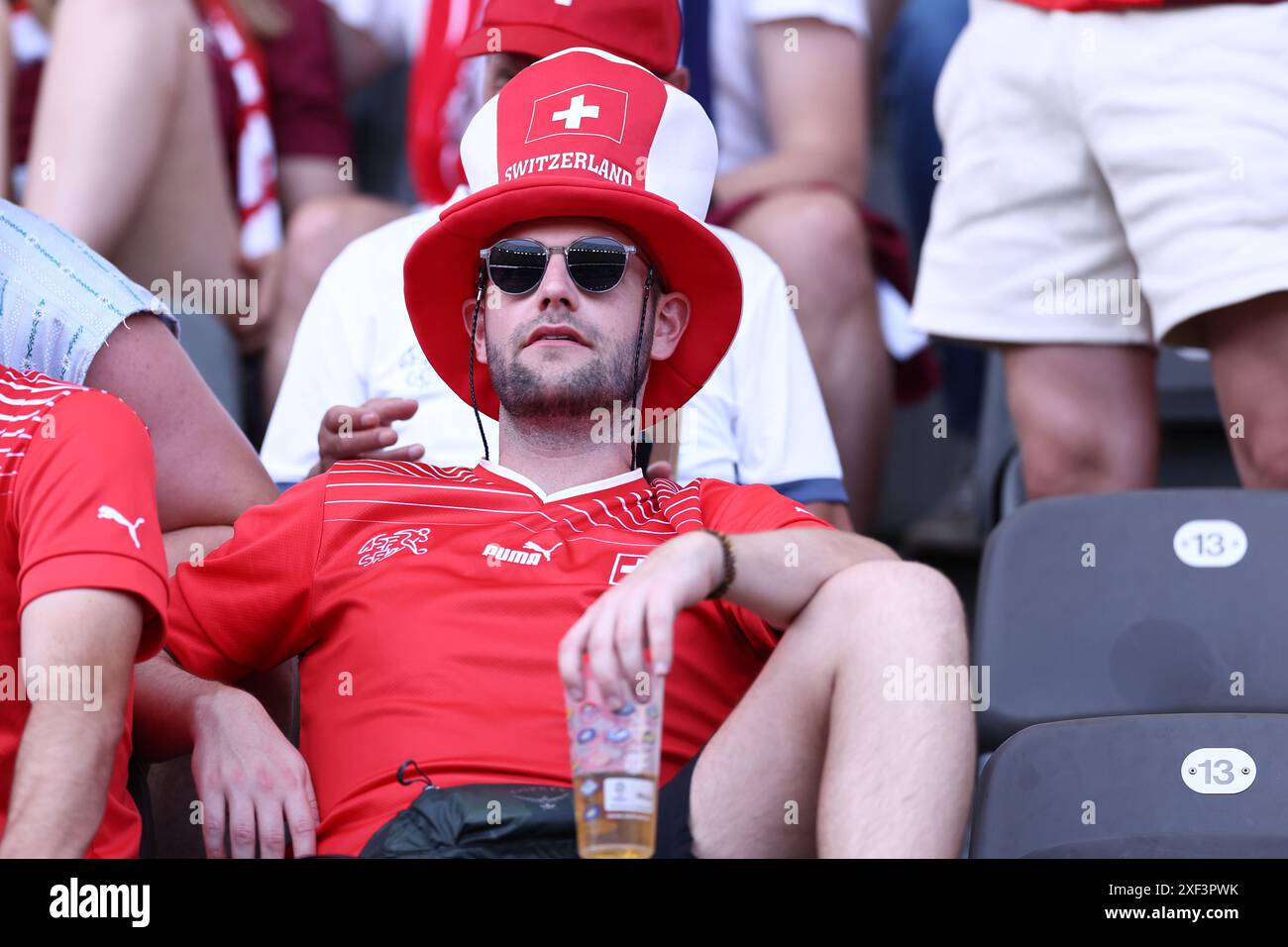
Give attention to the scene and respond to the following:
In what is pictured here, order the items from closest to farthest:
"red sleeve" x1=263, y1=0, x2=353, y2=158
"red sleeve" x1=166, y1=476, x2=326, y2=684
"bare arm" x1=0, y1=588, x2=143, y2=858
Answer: "bare arm" x1=0, y1=588, x2=143, y2=858, "red sleeve" x1=166, y1=476, x2=326, y2=684, "red sleeve" x1=263, y1=0, x2=353, y2=158

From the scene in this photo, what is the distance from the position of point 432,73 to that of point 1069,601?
1876mm

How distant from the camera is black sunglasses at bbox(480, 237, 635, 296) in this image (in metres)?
2.54

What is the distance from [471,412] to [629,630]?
1258mm

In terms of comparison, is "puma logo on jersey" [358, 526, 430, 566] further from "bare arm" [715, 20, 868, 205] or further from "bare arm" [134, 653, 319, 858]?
"bare arm" [715, 20, 868, 205]

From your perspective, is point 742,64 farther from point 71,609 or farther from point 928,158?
point 71,609

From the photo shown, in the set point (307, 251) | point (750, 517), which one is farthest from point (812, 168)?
point (750, 517)

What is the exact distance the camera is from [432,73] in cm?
383

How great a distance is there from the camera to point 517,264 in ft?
8.32

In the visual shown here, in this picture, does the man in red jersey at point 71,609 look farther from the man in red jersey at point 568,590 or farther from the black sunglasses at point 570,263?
the black sunglasses at point 570,263

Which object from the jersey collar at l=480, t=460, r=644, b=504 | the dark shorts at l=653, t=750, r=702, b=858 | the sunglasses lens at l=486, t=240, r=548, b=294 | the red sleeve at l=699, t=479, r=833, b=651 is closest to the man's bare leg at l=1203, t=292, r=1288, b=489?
the red sleeve at l=699, t=479, r=833, b=651

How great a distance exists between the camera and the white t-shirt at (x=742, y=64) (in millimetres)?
3941

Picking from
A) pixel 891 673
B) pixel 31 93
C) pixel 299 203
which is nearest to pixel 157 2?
pixel 31 93

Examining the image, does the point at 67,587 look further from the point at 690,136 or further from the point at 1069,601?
the point at 1069,601

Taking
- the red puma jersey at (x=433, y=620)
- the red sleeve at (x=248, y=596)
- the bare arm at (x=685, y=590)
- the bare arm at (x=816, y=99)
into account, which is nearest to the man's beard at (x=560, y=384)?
the red puma jersey at (x=433, y=620)
